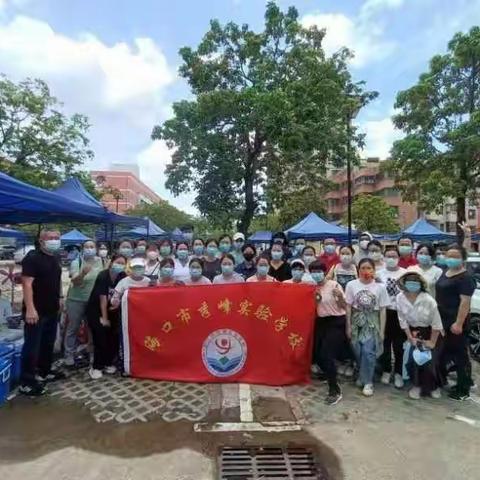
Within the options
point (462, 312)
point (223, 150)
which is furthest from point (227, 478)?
point (223, 150)

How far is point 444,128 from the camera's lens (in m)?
17.1

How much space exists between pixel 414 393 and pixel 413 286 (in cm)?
119

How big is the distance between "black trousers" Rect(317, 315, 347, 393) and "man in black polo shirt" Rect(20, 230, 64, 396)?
10.3 feet

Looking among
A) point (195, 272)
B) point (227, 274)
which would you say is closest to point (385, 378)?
point (227, 274)

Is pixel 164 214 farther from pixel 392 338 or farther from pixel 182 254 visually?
pixel 392 338

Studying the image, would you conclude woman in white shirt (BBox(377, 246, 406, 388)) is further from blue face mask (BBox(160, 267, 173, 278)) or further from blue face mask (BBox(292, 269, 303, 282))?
blue face mask (BBox(160, 267, 173, 278))

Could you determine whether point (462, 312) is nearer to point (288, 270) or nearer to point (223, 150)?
point (288, 270)

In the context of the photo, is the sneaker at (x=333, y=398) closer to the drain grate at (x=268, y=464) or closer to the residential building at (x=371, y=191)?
the drain grate at (x=268, y=464)

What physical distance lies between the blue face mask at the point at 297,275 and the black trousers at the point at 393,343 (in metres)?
1.14

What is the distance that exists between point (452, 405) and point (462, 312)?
993 millimetres

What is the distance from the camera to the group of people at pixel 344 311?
4.89 meters

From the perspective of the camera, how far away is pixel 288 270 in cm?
614

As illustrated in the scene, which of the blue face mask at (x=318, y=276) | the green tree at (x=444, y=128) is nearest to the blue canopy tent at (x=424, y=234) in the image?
the green tree at (x=444, y=128)

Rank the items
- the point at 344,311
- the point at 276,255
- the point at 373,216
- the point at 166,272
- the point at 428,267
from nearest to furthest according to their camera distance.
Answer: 1. the point at 344,311
2. the point at 166,272
3. the point at 428,267
4. the point at 276,255
5. the point at 373,216
